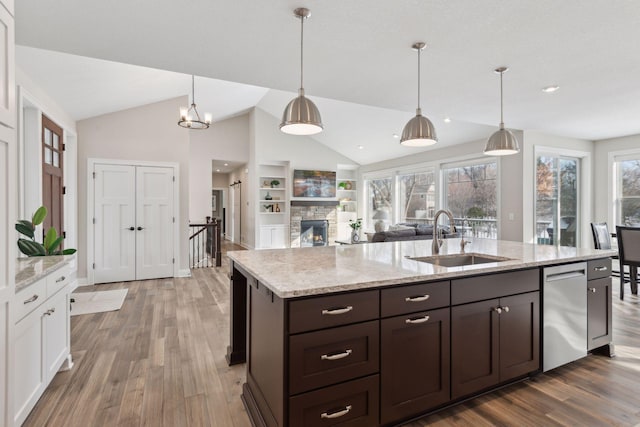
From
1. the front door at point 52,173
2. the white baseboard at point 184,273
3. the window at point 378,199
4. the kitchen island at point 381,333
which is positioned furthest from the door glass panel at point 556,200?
the front door at point 52,173

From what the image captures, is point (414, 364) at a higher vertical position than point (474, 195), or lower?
lower

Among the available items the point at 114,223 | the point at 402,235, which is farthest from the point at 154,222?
the point at 402,235

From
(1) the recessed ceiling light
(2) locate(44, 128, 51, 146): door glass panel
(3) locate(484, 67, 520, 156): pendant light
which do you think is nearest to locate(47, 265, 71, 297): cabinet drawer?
(2) locate(44, 128, 51, 146): door glass panel

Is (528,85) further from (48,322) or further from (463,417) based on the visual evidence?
(48,322)

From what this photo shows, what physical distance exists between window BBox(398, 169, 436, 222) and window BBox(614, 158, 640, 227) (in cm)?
314

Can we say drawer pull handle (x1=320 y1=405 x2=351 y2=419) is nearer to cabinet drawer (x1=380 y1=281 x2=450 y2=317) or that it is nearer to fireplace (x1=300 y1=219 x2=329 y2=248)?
cabinet drawer (x1=380 y1=281 x2=450 y2=317)

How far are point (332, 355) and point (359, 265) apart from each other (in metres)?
0.62

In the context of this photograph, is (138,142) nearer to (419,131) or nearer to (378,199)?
(419,131)

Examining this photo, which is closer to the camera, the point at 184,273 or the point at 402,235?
the point at 402,235

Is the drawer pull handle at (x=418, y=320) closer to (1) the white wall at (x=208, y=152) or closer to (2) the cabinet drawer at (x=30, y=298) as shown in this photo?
(2) the cabinet drawer at (x=30, y=298)

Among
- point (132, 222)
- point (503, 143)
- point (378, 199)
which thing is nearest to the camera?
point (503, 143)

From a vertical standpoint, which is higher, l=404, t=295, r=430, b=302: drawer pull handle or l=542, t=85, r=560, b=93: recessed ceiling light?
l=542, t=85, r=560, b=93: recessed ceiling light

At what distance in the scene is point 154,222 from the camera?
5.62 metres

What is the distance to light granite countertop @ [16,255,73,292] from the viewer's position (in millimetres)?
1776
